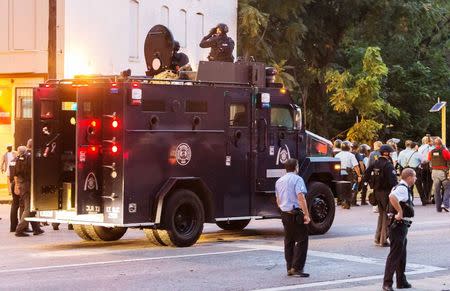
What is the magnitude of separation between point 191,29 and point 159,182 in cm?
2270

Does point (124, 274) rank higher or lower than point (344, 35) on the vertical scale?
lower

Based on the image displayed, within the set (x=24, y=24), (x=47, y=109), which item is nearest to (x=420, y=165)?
(x=24, y=24)

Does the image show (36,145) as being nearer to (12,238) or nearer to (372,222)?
(12,238)

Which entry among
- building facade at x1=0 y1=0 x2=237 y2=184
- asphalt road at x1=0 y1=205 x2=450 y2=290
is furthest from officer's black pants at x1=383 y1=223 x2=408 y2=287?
building facade at x1=0 y1=0 x2=237 y2=184

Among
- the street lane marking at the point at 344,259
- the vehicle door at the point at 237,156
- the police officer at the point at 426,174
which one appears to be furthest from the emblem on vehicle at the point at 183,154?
the police officer at the point at 426,174

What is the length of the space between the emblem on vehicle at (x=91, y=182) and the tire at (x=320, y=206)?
4580 mm

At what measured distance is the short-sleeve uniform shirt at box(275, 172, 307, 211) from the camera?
47.4ft

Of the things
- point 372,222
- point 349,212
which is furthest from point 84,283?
point 349,212

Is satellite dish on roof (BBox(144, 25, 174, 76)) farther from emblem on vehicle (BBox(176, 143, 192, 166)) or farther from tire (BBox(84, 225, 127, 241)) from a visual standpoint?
tire (BBox(84, 225, 127, 241))

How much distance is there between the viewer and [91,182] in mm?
17594

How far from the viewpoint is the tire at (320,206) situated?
2041 centimetres

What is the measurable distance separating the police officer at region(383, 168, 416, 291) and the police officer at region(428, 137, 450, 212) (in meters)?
14.2

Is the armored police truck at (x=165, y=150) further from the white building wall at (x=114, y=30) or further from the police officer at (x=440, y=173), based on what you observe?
the white building wall at (x=114, y=30)

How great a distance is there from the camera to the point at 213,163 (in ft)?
61.6
